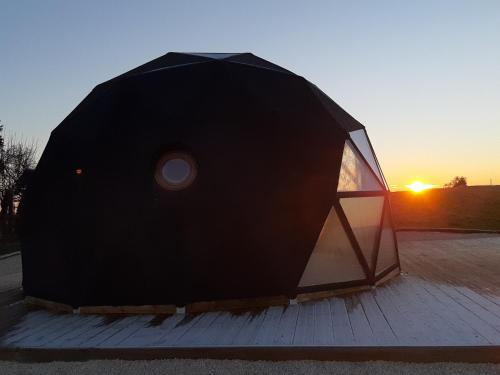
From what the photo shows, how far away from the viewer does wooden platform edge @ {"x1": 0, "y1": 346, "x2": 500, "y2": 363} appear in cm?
531

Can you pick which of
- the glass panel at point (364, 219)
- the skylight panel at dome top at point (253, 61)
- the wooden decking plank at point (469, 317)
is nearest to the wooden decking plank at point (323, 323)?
the glass panel at point (364, 219)

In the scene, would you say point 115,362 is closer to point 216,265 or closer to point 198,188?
point 216,265

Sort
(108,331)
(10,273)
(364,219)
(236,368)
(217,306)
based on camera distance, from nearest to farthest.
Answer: (236,368)
(108,331)
(217,306)
(364,219)
(10,273)

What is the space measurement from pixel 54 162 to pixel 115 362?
4.89 metres

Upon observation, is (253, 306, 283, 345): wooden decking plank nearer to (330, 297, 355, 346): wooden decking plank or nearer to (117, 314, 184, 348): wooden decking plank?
(330, 297, 355, 346): wooden decking plank

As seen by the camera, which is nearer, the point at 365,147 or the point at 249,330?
the point at 249,330

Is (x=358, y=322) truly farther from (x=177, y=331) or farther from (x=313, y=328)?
(x=177, y=331)

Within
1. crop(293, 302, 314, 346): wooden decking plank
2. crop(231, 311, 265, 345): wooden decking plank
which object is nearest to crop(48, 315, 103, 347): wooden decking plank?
crop(231, 311, 265, 345): wooden decking plank

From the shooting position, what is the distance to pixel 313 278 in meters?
8.05

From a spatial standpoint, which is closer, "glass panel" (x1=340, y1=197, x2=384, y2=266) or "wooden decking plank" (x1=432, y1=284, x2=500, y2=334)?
"wooden decking plank" (x1=432, y1=284, x2=500, y2=334)

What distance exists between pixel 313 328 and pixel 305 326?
158mm

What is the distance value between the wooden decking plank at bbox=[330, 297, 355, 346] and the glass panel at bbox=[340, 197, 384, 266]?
54.1 inches

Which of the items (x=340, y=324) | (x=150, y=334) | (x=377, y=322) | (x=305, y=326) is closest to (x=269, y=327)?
(x=305, y=326)

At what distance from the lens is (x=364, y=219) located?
355 inches
